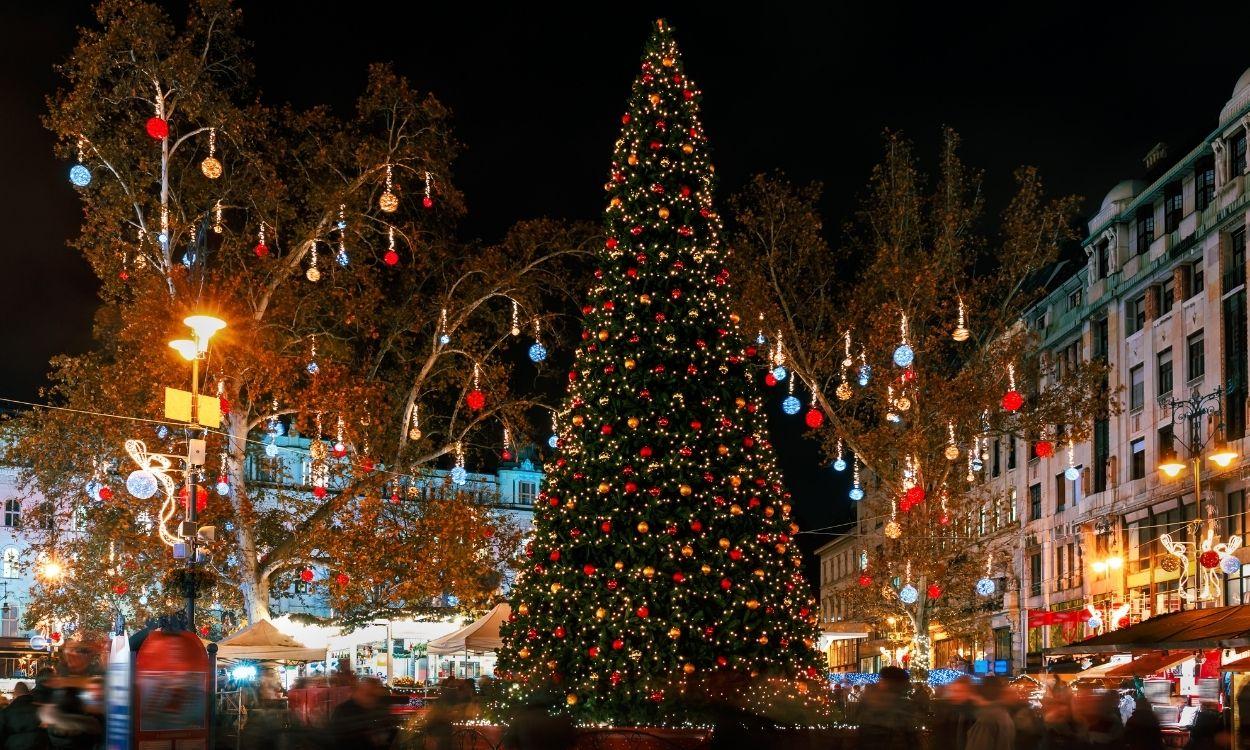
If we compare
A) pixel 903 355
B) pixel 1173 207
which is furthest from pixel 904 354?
pixel 1173 207

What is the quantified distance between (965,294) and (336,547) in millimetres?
14961

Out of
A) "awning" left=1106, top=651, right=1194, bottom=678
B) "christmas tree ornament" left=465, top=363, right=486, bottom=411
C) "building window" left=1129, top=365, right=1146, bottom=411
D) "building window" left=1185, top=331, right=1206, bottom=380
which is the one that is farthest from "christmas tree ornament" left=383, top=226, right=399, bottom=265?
"building window" left=1129, top=365, right=1146, bottom=411

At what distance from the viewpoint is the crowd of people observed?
11.0 m

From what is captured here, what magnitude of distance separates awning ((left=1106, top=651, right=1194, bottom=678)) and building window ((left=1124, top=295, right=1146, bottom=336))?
653 inches

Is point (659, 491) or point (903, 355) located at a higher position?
point (903, 355)

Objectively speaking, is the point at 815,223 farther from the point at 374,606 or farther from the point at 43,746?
the point at 43,746

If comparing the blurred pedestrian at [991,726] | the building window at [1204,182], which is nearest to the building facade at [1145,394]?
the building window at [1204,182]

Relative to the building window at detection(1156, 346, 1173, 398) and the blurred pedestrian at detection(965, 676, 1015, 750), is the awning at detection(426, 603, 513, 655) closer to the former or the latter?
the blurred pedestrian at detection(965, 676, 1015, 750)

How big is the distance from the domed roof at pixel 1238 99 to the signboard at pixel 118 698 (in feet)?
113

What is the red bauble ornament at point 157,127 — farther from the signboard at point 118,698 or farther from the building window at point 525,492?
the building window at point 525,492

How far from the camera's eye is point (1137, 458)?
46.3 metres

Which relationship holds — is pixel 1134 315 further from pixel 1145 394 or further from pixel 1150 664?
pixel 1150 664

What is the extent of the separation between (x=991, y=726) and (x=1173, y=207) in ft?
117

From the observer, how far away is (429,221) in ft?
99.5
